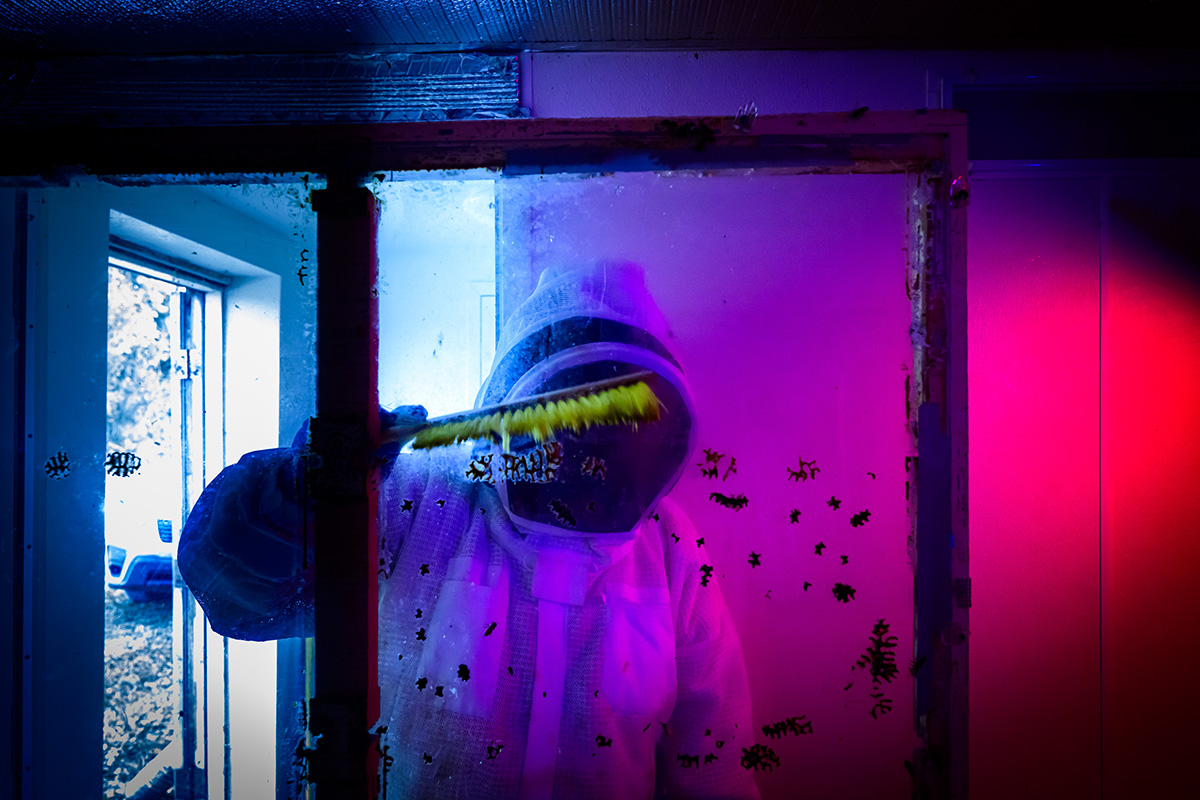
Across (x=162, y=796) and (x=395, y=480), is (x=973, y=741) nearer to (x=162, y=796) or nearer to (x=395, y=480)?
(x=395, y=480)

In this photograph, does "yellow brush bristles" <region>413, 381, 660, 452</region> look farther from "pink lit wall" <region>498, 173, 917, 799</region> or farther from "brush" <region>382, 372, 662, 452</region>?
"pink lit wall" <region>498, 173, 917, 799</region>

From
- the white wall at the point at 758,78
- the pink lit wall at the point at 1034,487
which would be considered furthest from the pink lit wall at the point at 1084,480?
the white wall at the point at 758,78

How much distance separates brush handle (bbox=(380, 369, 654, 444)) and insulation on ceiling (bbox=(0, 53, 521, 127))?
2.51 ft

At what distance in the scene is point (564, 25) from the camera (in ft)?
3.32

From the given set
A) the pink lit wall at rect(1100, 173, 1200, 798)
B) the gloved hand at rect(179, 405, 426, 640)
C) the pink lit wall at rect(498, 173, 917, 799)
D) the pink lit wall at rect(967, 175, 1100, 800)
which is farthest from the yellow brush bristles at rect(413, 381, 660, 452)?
the pink lit wall at rect(1100, 173, 1200, 798)

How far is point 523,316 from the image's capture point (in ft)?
2.43

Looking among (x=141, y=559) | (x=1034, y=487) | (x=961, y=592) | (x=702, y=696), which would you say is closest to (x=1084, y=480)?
(x=1034, y=487)

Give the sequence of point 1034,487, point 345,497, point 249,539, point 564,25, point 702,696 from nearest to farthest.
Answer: point 345,497
point 249,539
point 702,696
point 564,25
point 1034,487

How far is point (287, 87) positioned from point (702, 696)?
1.58m

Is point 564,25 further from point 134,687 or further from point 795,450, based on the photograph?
point 134,687

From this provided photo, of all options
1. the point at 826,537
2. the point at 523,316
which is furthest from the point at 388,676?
the point at 826,537

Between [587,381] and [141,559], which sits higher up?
[587,381]

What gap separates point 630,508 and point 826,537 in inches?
12.5

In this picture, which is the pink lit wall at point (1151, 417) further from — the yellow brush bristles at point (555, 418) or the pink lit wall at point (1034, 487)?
the yellow brush bristles at point (555, 418)
